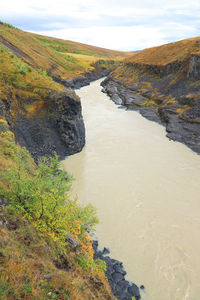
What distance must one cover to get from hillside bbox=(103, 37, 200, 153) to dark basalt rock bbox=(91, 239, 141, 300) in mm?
24973

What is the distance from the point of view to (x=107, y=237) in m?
17.7

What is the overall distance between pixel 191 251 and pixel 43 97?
27808 mm

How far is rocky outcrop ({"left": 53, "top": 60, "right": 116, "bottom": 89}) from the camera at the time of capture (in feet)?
265

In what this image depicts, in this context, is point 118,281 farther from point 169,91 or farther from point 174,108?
point 169,91

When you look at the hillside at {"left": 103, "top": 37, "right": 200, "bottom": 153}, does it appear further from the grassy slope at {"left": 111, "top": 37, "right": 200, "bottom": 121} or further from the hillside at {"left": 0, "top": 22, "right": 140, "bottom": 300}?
the hillside at {"left": 0, "top": 22, "right": 140, "bottom": 300}

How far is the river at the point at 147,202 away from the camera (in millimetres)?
14906

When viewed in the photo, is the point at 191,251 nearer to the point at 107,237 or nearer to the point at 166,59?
the point at 107,237

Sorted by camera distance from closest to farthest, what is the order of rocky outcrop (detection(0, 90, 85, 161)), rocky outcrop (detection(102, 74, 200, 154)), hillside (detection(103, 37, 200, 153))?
rocky outcrop (detection(0, 90, 85, 161)), rocky outcrop (detection(102, 74, 200, 154)), hillside (detection(103, 37, 200, 153))

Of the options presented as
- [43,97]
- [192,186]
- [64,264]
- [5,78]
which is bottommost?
[192,186]

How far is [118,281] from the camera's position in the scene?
13883 millimetres

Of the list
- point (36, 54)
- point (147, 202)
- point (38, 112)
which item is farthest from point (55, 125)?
point (36, 54)

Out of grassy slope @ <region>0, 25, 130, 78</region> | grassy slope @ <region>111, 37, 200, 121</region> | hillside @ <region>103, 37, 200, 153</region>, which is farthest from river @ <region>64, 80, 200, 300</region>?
grassy slope @ <region>0, 25, 130, 78</region>

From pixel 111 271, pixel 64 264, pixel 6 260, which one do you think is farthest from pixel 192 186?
pixel 6 260

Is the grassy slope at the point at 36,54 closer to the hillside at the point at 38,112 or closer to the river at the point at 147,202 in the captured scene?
the hillside at the point at 38,112
